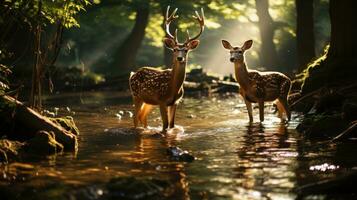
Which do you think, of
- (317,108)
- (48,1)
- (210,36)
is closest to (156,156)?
(48,1)

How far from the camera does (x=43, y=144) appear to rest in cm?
1059

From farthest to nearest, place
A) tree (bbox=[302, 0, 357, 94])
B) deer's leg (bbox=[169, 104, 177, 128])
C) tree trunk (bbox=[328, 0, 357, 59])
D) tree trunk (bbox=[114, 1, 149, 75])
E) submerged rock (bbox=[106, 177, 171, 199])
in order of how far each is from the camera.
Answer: tree trunk (bbox=[114, 1, 149, 75]) → tree trunk (bbox=[328, 0, 357, 59]) → tree (bbox=[302, 0, 357, 94]) → deer's leg (bbox=[169, 104, 177, 128]) → submerged rock (bbox=[106, 177, 171, 199])

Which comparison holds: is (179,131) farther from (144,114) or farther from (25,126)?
(25,126)

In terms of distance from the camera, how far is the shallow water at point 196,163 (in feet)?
25.3

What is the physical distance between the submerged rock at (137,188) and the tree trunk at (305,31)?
52.5ft

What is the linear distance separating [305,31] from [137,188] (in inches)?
663

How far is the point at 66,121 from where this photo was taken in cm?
1307

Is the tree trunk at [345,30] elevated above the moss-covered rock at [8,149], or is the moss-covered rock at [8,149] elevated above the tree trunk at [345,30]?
the tree trunk at [345,30]

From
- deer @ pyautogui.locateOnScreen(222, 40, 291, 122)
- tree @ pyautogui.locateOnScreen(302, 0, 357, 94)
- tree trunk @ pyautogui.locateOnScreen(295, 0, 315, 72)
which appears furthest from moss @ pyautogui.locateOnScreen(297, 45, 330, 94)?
tree trunk @ pyautogui.locateOnScreen(295, 0, 315, 72)

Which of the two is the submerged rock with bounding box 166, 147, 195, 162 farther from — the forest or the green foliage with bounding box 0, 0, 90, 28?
the green foliage with bounding box 0, 0, 90, 28

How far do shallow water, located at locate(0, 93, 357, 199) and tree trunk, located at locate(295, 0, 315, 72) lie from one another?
7.95m

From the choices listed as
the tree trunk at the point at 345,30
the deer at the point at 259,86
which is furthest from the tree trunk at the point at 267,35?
the deer at the point at 259,86

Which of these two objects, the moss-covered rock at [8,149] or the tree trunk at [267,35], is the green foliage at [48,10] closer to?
the moss-covered rock at [8,149]

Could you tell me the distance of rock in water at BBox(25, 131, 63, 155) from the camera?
1052cm
